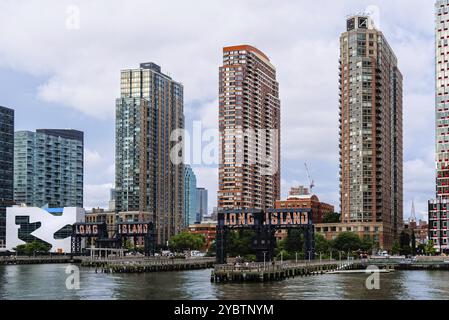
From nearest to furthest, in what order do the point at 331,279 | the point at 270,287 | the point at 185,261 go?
the point at 270,287
the point at 331,279
the point at 185,261

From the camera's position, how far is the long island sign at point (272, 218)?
15875 cm

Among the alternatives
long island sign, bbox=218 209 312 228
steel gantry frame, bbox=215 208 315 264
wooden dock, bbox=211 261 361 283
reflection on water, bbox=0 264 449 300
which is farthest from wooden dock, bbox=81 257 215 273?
wooden dock, bbox=211 261 361 283

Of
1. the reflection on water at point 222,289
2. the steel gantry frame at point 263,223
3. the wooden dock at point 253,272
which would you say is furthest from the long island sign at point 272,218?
the reflection on water at point 222,289

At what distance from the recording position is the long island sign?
15875 centimetres

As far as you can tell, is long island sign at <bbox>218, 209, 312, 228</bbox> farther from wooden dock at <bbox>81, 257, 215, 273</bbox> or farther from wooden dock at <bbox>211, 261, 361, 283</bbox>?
wooden dock at <bbox>81, 257, 215, 273</bbox>

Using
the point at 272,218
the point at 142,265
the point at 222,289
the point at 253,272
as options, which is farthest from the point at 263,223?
the point at 222,289

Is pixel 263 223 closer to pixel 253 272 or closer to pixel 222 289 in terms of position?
pixel 253 272

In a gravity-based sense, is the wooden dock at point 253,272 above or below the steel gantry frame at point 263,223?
below

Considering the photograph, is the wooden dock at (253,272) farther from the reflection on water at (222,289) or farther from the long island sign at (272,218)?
the long island sign at (272,218)

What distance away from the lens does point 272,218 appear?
159 metres

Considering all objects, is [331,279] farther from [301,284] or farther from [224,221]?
[224,221]
